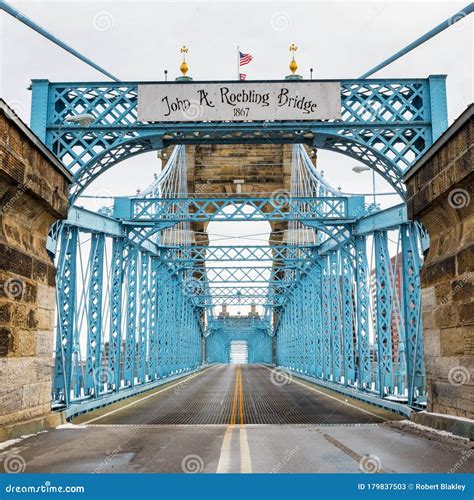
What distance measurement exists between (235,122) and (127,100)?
251 cm

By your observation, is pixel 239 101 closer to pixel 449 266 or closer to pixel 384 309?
pixel 449 266

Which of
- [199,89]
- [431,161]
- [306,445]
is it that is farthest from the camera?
[199,89]

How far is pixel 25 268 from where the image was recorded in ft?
33.2

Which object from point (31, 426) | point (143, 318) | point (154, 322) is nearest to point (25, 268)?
point (31, 426)

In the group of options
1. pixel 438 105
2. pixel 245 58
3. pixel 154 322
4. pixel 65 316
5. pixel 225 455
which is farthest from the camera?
pixel 154 322

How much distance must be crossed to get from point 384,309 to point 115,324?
9093 mm

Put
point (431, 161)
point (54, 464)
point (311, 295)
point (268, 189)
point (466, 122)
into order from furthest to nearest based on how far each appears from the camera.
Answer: point (268, 189) → point (311, 295) → point (431, 161) → point (466, 122) → point (54, 464)

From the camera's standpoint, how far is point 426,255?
12055 millimetres

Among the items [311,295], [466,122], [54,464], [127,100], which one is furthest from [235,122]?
[311,295]

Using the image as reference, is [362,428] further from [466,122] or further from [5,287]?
[5,287]

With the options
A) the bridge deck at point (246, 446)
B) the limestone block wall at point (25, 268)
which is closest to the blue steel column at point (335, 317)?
the bridge deck at point (246, 446)

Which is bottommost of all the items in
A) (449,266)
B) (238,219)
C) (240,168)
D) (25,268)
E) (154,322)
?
(154,322)

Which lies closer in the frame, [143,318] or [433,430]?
[433,430]

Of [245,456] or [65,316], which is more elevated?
[65,316]
